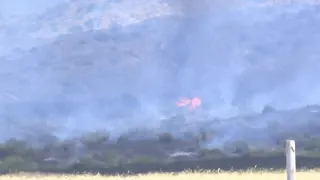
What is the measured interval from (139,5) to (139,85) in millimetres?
789

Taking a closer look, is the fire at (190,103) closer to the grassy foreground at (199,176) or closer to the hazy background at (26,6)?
the grassy foreground at (199,176)

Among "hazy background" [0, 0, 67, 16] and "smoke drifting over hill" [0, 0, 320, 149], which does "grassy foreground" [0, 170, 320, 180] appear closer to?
"smoke drifting over hill" [0, 0, 320, 149]

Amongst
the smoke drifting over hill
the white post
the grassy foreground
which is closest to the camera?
the white post

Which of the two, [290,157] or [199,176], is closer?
[290,157]

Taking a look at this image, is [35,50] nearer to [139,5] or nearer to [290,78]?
[139,5]

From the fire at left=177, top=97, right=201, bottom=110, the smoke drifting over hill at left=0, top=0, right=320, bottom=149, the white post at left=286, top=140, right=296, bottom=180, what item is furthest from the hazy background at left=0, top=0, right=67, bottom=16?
the white post at left=286, top=140, right=296, bottom=180

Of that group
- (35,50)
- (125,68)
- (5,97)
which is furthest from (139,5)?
(5,97)

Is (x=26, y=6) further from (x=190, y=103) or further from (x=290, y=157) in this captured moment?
(x=290, y=157)

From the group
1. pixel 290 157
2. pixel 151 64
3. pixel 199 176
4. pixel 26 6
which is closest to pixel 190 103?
pixel 151 64

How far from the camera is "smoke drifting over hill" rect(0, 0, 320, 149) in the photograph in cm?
685

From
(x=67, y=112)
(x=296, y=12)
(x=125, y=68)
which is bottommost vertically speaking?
(x=67, y=112)

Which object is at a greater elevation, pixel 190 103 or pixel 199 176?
pixel 190 103

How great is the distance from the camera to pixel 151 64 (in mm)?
6926

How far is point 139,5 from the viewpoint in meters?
6.94
